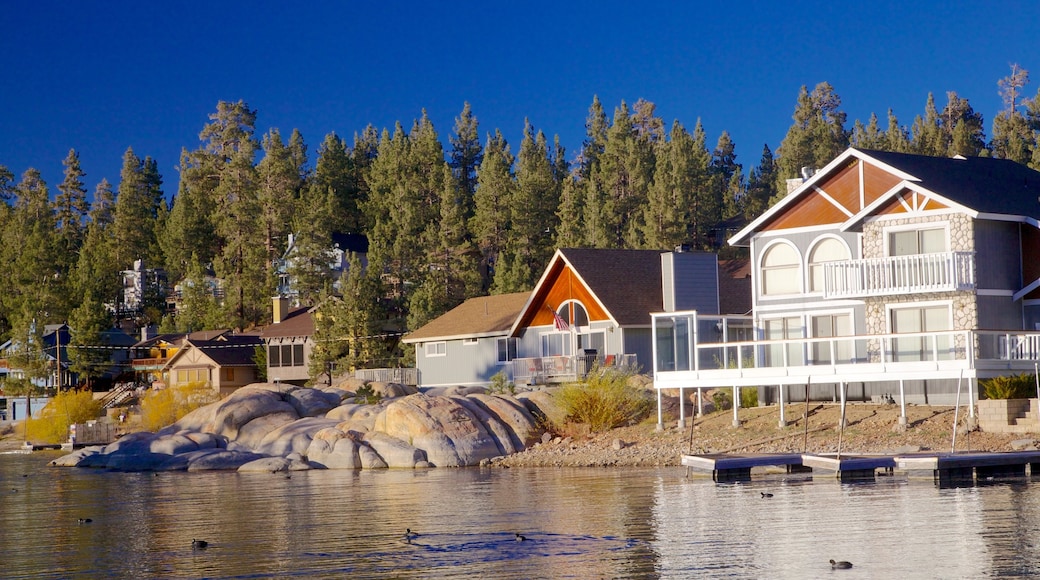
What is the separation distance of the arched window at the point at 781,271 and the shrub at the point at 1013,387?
29.6 ft

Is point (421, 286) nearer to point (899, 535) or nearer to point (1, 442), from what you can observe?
point (1, 442)

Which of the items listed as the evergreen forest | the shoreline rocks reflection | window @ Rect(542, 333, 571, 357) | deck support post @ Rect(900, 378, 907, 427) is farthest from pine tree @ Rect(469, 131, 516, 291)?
deck support post @ Rect(900, 378, 907, 427)

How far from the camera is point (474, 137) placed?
128250mm

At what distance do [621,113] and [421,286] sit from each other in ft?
90.9

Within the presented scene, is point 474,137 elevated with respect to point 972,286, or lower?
elevated

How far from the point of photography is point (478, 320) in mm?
63125

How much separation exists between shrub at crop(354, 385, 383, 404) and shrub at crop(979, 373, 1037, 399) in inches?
1048

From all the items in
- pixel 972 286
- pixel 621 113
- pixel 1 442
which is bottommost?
pixel 1 442

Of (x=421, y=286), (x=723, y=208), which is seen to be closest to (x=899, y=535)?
(x=421, y=286)

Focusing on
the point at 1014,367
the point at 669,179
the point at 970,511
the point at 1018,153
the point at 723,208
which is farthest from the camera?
the point at 723,208

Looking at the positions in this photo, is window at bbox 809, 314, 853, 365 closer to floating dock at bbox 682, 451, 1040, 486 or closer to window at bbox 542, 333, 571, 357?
floating dock at bbox 682, 451, 1040, 486

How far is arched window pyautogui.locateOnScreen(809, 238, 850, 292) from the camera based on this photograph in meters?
41.6

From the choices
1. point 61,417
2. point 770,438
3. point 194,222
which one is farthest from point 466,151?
point 770,438

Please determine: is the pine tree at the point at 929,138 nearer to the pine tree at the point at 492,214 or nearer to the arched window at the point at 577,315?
the pine tree at the point at 492,214
